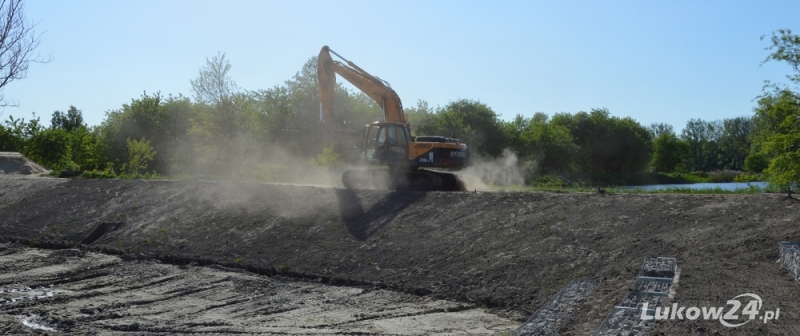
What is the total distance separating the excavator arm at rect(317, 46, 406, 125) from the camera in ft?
80.1

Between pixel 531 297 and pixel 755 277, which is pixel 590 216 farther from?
pixel 755 277

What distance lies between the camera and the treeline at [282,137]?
4119 centimetres

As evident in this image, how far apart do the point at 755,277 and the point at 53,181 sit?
26.8 m

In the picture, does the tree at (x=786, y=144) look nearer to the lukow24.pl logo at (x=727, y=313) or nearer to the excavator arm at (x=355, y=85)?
the lukow24.pl logo at (x=727, y=313)

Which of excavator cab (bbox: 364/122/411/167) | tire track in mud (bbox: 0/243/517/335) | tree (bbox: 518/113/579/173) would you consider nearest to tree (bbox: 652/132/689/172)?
tree (bbox: 518/113/579/173)

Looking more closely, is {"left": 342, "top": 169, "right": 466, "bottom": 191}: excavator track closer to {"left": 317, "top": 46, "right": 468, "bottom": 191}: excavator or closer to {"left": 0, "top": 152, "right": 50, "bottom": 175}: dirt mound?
{"left": 317, "top": 46, "right": 468, "bottom": 191}: excavator

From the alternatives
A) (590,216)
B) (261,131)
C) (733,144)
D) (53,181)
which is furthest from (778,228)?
(733,144)

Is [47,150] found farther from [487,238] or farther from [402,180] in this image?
[487,238]

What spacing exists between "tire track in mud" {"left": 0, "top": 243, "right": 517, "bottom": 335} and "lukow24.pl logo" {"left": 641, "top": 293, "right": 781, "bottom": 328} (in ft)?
8.46

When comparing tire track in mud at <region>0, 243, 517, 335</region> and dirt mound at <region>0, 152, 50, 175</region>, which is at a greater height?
dirt mound at <region>0, 152, 50, 175</region>

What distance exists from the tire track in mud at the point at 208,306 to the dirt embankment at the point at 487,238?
82 cm

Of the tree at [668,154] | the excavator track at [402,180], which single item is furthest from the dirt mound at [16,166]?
the tree at [668,154]

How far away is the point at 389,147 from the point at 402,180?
1.11 m

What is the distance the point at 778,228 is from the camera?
13406 mm
